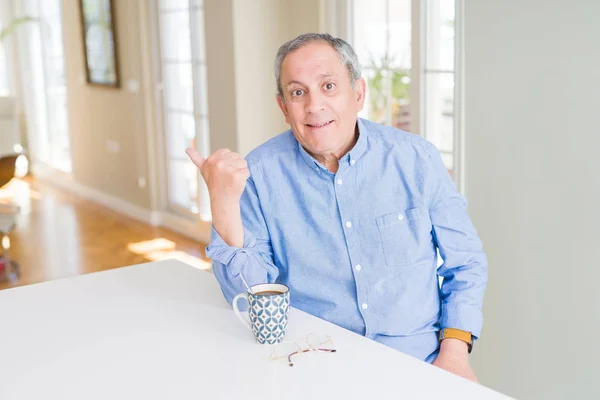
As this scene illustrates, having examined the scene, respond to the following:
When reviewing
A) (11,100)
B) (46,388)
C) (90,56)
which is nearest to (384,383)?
(46,388)

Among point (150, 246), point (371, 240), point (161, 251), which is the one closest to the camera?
point (371, 240)

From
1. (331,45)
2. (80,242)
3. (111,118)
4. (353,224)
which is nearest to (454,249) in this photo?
(353,224)

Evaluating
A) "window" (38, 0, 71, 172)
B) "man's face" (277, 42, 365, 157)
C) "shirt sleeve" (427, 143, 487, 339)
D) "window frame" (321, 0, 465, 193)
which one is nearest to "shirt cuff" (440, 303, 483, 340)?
"shirt sleeve" (427, 143, 487, 339)

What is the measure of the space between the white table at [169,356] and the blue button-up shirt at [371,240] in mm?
198

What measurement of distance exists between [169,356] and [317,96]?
0.74 metres

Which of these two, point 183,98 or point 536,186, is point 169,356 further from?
point 183,98

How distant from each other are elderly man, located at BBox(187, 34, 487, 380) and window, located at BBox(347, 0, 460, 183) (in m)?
1.19

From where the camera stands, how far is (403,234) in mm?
1879

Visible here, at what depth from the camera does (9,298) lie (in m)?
1.88

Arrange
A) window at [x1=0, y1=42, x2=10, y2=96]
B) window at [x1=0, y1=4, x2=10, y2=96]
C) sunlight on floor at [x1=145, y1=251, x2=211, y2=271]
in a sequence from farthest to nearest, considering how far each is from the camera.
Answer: window at [x1=0, y1=42, x2=10, y2=96] → window at [x1=0, y1=4, x2=10, y2=96] → sunlight on floor at [x1=145, y1=251, x2=211, y2=271]

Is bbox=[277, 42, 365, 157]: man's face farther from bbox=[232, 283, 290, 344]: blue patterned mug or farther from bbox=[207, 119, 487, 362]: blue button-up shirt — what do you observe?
bbox=[232, 283, 290, 344]: blue patterned mug

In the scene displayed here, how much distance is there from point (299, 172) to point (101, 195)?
5.36 metres

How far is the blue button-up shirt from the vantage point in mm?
1861

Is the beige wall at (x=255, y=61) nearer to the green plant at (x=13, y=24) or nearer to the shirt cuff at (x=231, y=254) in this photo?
the shirt cuff at (x=231, y=254)
